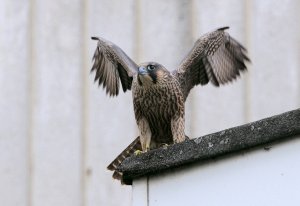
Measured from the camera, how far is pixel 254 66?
8.44 m

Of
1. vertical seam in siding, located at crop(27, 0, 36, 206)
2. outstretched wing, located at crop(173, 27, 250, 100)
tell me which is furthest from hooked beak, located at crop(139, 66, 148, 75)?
vertical seam in siding, located at crop(27, 0, 36, 206)

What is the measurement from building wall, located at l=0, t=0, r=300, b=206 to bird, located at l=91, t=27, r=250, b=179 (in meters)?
0.58

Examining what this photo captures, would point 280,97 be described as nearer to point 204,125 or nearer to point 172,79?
point 204,125

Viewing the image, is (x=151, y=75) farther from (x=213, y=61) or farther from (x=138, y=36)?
(x=138, y=36)

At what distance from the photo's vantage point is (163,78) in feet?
23.1

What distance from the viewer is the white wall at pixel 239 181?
433 centimetres

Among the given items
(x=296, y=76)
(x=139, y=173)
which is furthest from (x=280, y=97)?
(x=139, y=173)

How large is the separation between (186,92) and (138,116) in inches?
23.1

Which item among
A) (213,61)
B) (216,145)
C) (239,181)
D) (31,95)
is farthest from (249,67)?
(239,181)

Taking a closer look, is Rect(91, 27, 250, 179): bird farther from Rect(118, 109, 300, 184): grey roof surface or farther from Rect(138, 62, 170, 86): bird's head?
Rect(118, 109, 300, 184): grey roof surface

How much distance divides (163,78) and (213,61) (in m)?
0.76

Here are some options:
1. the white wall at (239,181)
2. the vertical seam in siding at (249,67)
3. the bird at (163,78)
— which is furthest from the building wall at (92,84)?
the white wall at (239,181)

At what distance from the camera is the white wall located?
4.33 meters

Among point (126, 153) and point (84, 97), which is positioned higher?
point (84, 97)
